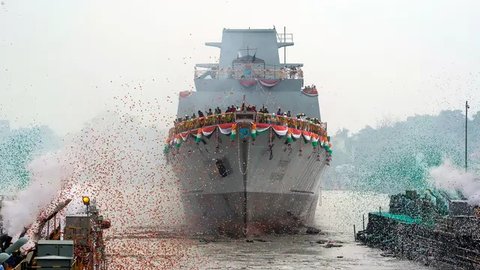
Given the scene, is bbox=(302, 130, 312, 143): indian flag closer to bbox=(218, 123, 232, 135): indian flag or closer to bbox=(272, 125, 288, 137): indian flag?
bbox=(272, 125, 288, 137): indian flag

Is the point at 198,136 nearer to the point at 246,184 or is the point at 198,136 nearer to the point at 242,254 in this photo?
the point at 246,184

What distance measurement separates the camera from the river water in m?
33.3

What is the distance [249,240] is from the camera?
4019 cm

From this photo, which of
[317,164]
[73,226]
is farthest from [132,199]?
[73,226]

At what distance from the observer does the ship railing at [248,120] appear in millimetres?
41094

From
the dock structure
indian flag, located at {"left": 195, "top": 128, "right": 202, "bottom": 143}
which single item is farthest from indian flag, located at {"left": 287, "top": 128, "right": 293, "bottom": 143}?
the dock structure

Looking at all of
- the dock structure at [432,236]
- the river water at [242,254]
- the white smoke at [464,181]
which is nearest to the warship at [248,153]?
the river water at [242,254]

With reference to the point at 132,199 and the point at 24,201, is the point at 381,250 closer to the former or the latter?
the point at 24,201

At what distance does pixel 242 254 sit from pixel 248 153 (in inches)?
266

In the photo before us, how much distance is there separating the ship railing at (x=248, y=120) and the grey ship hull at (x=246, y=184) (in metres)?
0.96

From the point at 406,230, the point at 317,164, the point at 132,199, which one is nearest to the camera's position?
the point at 406,230

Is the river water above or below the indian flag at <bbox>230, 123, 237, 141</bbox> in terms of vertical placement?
below

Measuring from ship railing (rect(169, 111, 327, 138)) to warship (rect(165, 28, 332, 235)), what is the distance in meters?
0.06

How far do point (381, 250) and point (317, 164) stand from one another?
872cm
